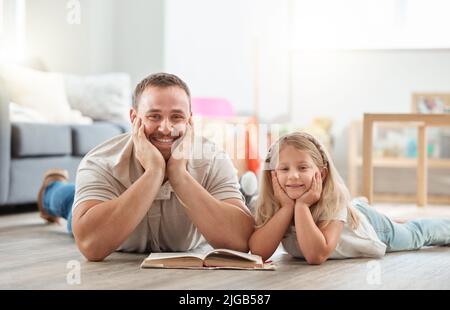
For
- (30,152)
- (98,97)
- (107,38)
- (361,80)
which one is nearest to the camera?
(30,152)

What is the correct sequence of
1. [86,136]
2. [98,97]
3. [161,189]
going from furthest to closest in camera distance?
[98,97]
[86,136]
[161,189]

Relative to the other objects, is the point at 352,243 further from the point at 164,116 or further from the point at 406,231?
the point at 164,116

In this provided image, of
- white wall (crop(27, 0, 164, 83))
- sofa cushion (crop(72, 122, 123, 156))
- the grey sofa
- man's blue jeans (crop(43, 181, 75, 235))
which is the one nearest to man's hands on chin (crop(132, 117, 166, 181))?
man's blue jeans (crop(43, 181, 75, 235))

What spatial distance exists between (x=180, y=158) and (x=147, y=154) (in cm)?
9

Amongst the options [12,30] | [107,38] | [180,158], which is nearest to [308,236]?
[180,158]

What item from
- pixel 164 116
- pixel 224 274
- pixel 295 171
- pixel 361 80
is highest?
pixel 361 80

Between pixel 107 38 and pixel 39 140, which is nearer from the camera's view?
pixel 39 140

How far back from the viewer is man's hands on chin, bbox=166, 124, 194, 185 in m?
1.85

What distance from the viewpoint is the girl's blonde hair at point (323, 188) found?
1876mm

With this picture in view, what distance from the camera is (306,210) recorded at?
5.96 ft

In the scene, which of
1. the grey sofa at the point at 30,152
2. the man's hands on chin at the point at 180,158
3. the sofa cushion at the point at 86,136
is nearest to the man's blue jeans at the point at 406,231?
the man's hands on chin at the point at 180,158

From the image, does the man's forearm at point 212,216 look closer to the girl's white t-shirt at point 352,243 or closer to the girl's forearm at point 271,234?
the girl's forearm at point 271,234
